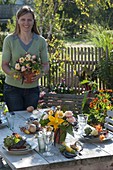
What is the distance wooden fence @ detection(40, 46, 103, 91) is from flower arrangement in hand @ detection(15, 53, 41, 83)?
11.1ft

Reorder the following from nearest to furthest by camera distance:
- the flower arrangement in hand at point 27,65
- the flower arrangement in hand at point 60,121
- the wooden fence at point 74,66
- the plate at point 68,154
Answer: the plate at point 68,154, the flower arrangement in hand at point 60,121, the flower arrangement in hand at point 27,65, the wooden fence at point 74,66

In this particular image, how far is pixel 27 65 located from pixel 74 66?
3.78 meters

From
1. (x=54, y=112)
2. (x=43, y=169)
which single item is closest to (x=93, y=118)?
(x=54, y=112)

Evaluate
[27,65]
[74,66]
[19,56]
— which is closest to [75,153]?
[27,65]

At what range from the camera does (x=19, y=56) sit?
204 inches

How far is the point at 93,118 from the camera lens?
6.74 metres

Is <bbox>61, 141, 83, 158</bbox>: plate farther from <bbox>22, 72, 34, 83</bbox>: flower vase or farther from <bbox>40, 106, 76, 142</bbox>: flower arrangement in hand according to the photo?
<bbox>22, 72, 34, 83</bbox>: flower vase

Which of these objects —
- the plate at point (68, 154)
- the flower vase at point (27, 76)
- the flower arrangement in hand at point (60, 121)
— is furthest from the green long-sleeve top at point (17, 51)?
the plate at point (68, 154)

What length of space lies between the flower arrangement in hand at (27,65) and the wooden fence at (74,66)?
338 cm

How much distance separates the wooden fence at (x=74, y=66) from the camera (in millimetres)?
8523

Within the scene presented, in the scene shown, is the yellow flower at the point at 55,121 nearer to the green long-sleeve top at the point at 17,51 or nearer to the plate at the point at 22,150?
the plate at the point at 22,150

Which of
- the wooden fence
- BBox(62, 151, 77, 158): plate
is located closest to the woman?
BBox(62, 151, 77, 158): plate

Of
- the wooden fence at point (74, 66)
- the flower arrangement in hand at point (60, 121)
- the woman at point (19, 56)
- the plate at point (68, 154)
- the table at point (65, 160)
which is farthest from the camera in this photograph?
the wooden fence at point (74, 66)

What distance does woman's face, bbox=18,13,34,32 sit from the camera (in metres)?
5.05
